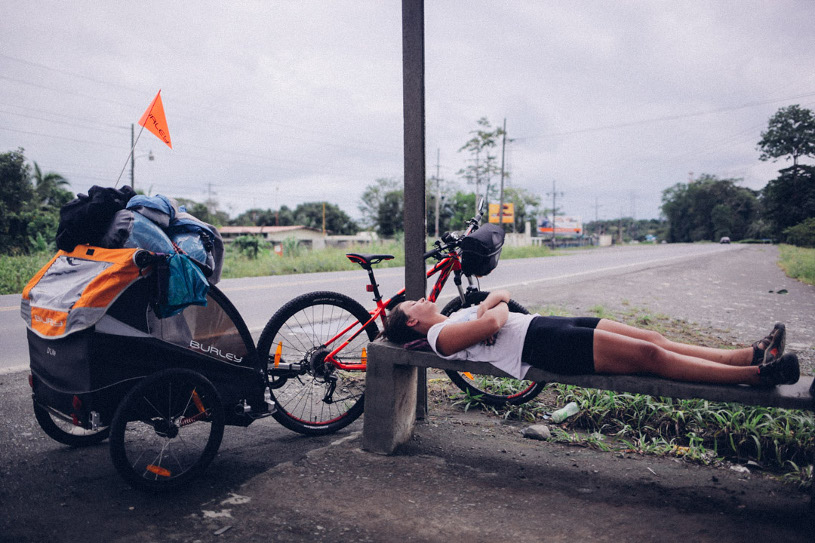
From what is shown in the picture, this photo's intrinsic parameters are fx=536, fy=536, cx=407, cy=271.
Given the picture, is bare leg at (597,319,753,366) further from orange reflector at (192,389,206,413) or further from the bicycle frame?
orange reflector at (192,389,206,413)

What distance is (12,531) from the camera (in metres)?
2.33

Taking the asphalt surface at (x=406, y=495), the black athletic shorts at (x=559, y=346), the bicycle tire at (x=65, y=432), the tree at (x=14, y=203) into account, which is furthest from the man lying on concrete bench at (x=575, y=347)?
the tree at (x=14, y=203)

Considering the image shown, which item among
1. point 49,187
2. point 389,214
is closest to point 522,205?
point 389,214

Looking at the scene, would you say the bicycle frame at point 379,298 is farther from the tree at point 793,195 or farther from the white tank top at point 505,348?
the tree at point 793,195

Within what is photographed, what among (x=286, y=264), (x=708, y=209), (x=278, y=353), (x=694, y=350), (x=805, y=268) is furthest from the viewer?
(x=708, y=209)

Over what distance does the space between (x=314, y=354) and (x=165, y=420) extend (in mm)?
1078

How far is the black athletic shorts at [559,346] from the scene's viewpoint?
2.88 metres

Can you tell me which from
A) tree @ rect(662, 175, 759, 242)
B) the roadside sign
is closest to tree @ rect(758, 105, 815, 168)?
the roadside sign

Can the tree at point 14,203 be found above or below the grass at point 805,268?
above

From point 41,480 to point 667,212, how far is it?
132815 mm

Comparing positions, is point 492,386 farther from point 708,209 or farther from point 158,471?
point 708,209

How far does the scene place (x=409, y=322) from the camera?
10.8ft

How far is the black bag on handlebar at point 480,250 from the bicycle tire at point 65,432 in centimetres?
248

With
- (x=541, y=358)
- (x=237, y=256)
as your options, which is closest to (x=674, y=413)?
(x=541, y=358)
